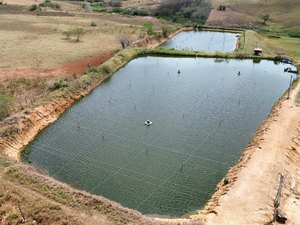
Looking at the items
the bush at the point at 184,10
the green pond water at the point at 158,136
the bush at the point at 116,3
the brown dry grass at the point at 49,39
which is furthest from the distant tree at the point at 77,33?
Result: the bush at the point at 116,3

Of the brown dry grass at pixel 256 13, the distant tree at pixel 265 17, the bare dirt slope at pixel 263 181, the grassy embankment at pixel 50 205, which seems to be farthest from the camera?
the brown dry grass at pixel 256 13

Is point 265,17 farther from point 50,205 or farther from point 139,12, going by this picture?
point 50,205

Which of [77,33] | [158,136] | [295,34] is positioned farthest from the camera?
[295,34]

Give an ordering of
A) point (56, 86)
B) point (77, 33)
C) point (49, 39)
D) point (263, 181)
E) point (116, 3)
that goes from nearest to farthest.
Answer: point (263, 181)
point (56, 86)
point (49, 39)
point (77, 33)
point (116, 3)

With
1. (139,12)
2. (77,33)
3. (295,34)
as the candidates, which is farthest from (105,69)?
(139,12)

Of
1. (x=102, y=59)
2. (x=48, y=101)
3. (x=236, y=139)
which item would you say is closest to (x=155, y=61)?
(x=102, y=59)

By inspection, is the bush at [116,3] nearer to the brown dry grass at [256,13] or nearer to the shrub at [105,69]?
the brown dry grass at [256,13]

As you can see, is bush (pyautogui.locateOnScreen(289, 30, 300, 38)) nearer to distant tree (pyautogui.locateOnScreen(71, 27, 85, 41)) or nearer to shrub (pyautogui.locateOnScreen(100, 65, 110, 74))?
distant tree (pyautogui.locateOnScreen(71, 27, 85, 41))
